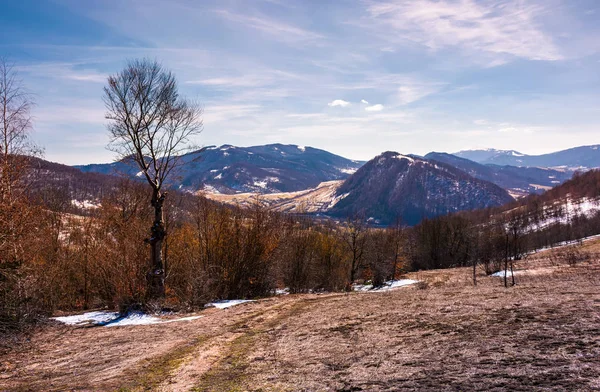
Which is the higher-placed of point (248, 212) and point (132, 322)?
point (248, 212)

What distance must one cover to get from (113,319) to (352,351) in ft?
42.1

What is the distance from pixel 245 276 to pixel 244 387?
1835cm

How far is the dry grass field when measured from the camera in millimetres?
6691

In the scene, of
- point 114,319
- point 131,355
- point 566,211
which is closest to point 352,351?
point 131,355

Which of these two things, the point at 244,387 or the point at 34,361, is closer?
the point at 244,387

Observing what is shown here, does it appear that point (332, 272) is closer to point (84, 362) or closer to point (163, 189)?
point (163, 189)

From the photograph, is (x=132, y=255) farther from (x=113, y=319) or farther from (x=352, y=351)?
(x=352, y=351)

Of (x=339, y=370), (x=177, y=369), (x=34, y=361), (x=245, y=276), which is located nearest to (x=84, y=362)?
(x=34, y=361)

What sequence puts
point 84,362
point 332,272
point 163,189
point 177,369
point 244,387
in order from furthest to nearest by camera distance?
point 332,272, point 163,189, point 84,362, point 177,369, point 244,387

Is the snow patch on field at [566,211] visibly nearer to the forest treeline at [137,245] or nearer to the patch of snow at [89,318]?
the forest treeline at [137,245]

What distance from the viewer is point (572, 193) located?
648 feet

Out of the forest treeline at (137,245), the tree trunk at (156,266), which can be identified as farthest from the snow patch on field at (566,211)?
the tree trunk at (156,266)

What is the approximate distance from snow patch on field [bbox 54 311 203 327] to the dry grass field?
96cm

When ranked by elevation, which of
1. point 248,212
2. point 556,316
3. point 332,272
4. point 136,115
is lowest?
point 332,272
